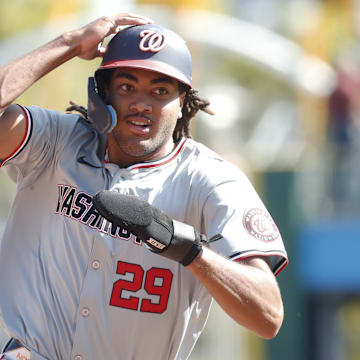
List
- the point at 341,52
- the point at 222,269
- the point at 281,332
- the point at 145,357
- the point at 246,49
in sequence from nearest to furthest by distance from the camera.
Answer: the point at 222,269, the point at 145,357, the point at 281,332, the point at 341,52, the point at 246,49

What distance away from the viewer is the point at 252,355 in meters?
12.9

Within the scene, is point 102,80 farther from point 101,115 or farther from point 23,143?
point 23,143

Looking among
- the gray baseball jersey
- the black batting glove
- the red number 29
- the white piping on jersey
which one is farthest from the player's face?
the black batting glove

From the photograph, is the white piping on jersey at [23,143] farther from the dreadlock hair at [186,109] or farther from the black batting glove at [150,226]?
the black batting glove at [150,226]

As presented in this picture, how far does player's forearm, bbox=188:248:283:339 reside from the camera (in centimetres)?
425

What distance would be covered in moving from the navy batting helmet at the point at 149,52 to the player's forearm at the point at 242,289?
113 centimetres

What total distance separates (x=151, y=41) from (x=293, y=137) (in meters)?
10.9

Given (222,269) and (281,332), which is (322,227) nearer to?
(281,332)

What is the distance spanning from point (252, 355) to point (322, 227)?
6.34 feet

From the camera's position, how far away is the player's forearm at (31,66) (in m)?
4.78

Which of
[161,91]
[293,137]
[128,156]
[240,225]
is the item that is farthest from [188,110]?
[293,137]

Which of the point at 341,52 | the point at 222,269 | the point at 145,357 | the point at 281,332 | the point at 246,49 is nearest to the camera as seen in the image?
the point at 222,269

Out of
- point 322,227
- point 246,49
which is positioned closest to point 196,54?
point 246,49

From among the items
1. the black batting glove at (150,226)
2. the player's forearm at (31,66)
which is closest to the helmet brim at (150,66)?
the player's forearm at (31,66)
